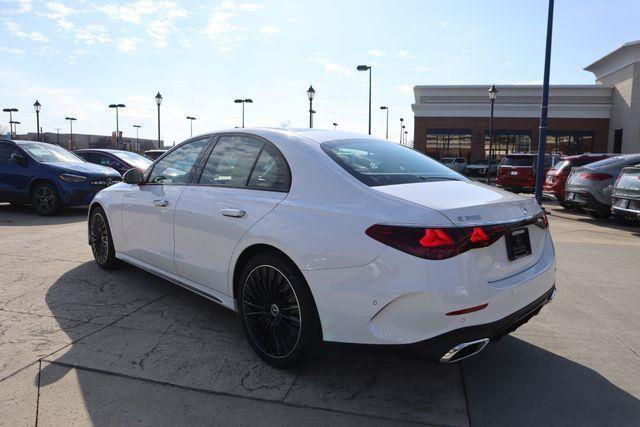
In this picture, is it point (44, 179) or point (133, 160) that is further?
point (133, 160)

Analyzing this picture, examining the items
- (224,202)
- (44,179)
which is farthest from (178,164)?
(44,179)

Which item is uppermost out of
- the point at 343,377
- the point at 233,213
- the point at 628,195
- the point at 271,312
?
the point at 233,213

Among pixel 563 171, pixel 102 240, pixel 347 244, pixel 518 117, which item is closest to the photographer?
pixel 347 244

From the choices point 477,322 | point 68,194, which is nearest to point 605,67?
point 68,194

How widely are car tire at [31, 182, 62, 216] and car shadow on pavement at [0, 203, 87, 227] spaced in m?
0.15

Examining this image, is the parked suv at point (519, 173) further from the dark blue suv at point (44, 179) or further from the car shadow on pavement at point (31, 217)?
the car shadow on pavement at point (31, 217)

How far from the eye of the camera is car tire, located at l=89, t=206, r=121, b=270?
530 cm

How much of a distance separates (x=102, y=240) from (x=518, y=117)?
42.5 metres

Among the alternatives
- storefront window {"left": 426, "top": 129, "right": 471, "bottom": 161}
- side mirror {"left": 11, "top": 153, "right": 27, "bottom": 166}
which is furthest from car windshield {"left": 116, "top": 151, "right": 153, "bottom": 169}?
storefront window {"left": 426, "top": 129, "right": 471, "bottom": 161}

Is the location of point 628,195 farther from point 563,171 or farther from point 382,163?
point 382,163

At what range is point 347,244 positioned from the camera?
8.82ft

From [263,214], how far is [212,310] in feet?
5.13

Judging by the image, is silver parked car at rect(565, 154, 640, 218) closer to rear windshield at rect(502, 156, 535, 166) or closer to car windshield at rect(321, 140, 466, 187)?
rear windshield at rect(502, 156, 535, 166)

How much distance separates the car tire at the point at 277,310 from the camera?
2941 millimetres
